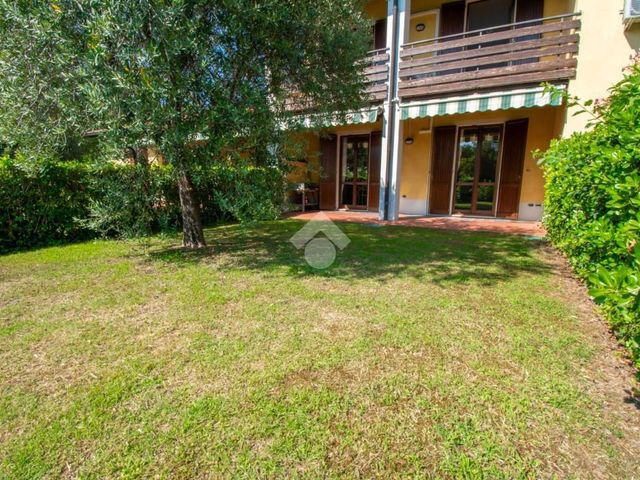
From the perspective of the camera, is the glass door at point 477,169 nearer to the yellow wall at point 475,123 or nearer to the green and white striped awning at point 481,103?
the yellow wall at point 475,123

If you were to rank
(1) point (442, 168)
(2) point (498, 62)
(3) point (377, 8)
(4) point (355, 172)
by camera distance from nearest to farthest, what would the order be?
(2) point (498, 62), (3) point (377, 8), (1) point (442, 168), (4) point (355, 172)

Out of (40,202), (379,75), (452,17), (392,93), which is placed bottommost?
(40,202)

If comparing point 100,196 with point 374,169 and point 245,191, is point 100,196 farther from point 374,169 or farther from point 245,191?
point 374,169

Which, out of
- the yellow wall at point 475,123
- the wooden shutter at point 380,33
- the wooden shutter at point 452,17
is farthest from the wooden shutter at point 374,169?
the wooden shutter at point 452,17

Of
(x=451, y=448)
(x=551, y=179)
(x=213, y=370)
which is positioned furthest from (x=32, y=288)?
(x=551, y=179)

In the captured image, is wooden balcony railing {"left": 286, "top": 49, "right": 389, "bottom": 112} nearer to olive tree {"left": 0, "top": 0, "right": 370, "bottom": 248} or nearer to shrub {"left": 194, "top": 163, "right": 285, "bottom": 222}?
olive tree {"left": 0, "top": 0, "right": 370, "bottom": 248}

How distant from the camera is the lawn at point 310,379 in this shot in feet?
7.24

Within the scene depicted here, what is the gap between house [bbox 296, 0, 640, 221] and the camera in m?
8.77

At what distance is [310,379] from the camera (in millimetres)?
3025

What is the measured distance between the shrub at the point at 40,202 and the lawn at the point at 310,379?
2709mm

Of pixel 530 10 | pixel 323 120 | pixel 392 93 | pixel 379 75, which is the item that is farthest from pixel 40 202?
pixel 530 10

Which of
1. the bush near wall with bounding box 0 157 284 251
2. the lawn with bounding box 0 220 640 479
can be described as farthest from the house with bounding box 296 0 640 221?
the lawn with bounding box 0 220 640 479

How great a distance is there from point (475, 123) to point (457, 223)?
4.16 metres

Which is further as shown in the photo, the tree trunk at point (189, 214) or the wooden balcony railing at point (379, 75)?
the wooden balcony railing at point (379, 75)
